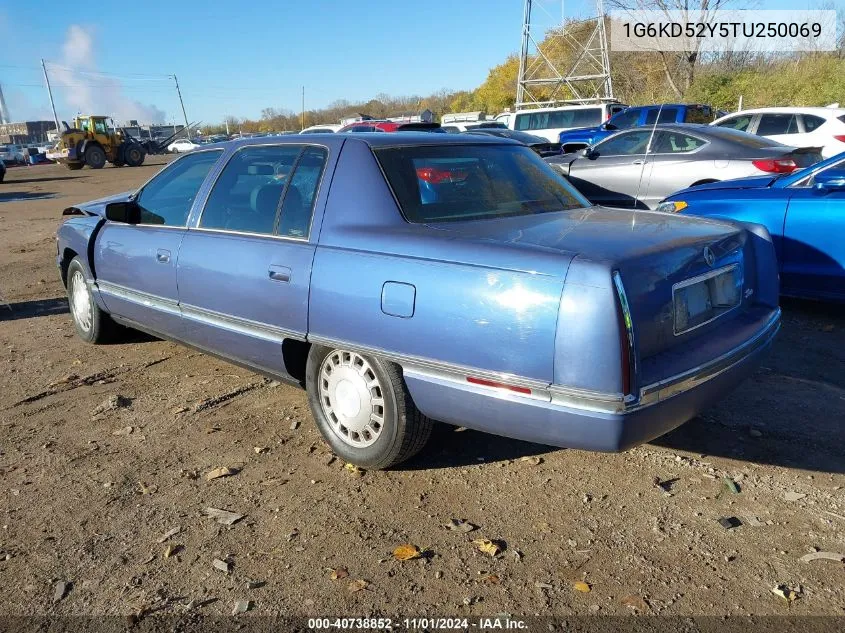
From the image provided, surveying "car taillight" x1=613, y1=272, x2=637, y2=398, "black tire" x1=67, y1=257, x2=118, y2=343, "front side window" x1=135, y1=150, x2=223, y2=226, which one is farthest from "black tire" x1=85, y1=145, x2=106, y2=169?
"car taillight" x1=613, y1=272, x2=637, y2=398

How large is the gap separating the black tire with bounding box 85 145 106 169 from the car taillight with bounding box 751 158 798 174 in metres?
35.3

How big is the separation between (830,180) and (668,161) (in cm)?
346

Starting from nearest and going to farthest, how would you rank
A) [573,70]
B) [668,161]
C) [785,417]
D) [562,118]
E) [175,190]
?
[785,417] → [175,190] → [668,161] → [562,118] → [573,70]

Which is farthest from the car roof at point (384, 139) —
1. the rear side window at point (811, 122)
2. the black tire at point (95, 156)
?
the black tire at point (95, 156)

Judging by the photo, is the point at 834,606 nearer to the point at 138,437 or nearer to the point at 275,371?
the point at 275,371

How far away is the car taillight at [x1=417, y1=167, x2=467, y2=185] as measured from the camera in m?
3.56

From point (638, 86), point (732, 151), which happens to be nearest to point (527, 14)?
point (638, 86)

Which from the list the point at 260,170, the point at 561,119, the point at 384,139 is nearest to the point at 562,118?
the point at 561,119

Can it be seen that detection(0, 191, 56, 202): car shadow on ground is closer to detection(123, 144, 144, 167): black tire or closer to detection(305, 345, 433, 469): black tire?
detection(123, 144, 144, 167): black tire

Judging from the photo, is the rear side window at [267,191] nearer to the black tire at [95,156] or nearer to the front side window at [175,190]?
the front side window at [175,190]

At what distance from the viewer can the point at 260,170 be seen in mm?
4117

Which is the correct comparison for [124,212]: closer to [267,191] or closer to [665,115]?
[267,191]

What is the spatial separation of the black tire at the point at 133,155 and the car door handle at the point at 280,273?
1491 inches

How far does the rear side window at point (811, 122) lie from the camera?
13.3 metres
